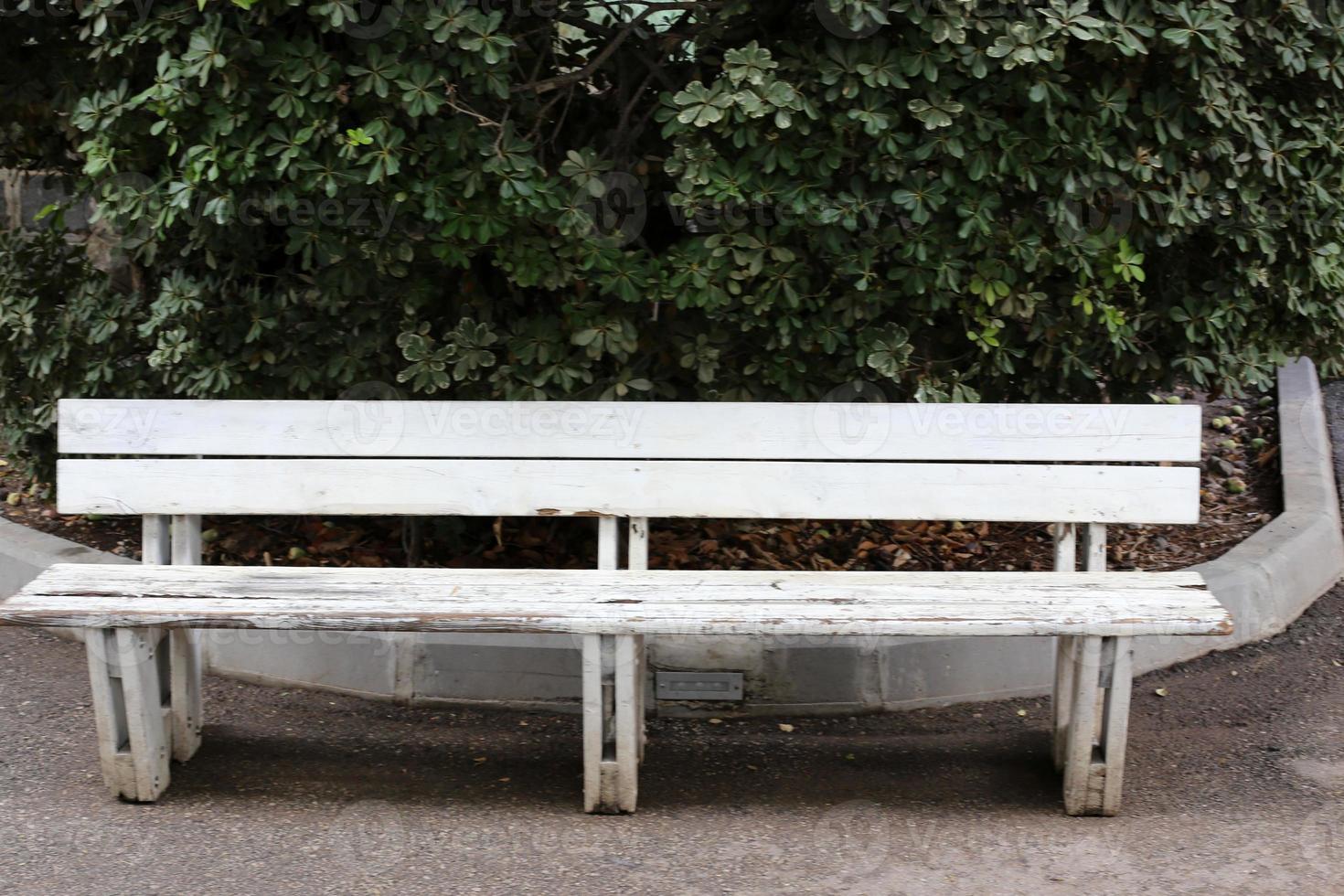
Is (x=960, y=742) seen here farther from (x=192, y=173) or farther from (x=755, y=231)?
(x=192, y=173)

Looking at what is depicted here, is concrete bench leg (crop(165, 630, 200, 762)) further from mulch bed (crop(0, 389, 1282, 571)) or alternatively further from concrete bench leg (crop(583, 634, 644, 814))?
concrete bench leg (crop(583, 634, 644, 814))

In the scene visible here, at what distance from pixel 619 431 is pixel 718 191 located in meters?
0.72

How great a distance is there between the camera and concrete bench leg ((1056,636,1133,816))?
3347 mm

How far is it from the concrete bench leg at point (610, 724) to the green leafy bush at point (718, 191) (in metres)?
1.07

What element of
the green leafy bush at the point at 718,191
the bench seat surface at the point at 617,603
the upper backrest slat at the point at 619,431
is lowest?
the bench seat surface at the point at 617,603

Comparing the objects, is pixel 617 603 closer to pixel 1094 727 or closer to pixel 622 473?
pixel 622 473

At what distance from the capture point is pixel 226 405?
3.83 metres

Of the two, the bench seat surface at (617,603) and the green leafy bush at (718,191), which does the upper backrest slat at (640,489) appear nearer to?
the bench seat surface at (617,603)

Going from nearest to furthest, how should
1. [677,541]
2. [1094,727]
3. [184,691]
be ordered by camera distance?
1. [1094,727]
2. [184,691]
3. [677,541]

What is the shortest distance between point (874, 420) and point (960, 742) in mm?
962

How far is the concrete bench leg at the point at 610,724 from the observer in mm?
3340

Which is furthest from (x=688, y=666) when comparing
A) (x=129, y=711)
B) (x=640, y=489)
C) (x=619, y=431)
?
(x=129, y=711)

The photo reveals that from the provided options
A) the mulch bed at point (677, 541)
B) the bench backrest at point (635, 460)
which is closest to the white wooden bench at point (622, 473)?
the bench backrest at point (635, 460)

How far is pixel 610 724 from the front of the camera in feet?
11.3
